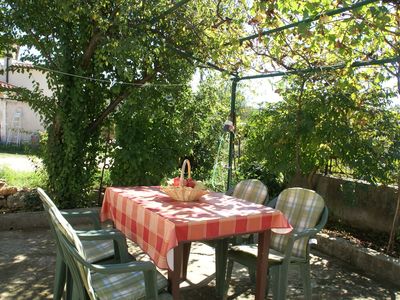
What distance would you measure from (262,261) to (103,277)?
1135 mm

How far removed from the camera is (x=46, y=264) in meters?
4.08

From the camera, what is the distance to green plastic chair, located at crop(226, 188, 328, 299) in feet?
9.69

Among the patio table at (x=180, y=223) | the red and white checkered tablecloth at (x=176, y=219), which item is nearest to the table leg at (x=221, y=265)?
the patio table at (x=180, y=223)

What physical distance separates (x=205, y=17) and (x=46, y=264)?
12.5ft

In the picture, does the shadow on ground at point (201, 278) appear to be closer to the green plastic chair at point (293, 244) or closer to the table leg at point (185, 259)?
the table leg at point (185, 259)

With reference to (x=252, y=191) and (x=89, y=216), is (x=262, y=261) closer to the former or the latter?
(x=252, y=191)

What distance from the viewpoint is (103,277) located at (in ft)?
8.27

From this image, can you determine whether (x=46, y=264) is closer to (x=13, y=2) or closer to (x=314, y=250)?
(x=314, y=250)

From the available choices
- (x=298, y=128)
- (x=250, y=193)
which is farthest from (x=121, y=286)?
(x=298, y=128)

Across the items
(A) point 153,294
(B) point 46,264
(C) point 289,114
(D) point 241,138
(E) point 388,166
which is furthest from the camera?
(D) point 241,138

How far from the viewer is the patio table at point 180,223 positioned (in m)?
2.42

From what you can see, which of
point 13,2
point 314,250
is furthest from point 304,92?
point 13,2

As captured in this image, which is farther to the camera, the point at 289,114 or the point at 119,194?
the point at 289,114

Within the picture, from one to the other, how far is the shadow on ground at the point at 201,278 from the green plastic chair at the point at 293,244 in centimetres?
43
